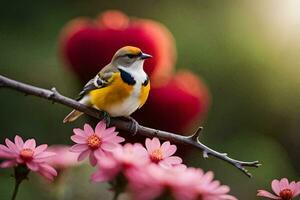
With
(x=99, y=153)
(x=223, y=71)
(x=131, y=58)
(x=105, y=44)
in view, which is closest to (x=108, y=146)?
(x=99, y=153)

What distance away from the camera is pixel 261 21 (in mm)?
2227

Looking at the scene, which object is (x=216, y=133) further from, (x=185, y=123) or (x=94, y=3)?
(x=94, y=3)

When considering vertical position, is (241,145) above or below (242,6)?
below

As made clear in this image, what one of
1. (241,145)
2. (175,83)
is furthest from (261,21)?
(175,83)

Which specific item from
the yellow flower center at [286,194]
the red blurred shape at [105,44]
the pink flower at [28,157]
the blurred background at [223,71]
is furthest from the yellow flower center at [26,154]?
the blurred background at [223,71]

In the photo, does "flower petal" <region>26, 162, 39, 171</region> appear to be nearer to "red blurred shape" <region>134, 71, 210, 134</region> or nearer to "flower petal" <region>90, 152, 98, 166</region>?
"flower petal" <region>90, 152, 98, 166</region>

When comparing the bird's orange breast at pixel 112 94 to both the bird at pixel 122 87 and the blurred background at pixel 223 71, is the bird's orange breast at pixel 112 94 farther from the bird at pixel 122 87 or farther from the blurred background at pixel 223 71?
the blurred background at pixel 223 71

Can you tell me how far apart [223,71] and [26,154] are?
5.86 ft

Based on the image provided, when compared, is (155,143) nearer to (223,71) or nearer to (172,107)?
(172,107)

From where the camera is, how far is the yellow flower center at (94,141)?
324mm

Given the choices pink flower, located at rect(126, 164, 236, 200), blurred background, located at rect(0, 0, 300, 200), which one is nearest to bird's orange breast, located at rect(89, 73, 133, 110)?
pink flower, located at rect(126, 164, 236, 200)

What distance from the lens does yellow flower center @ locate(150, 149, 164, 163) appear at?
323 mm

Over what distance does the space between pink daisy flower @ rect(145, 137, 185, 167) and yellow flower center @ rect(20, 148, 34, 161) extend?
0.05 metres

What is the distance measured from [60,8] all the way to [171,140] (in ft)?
7.01
